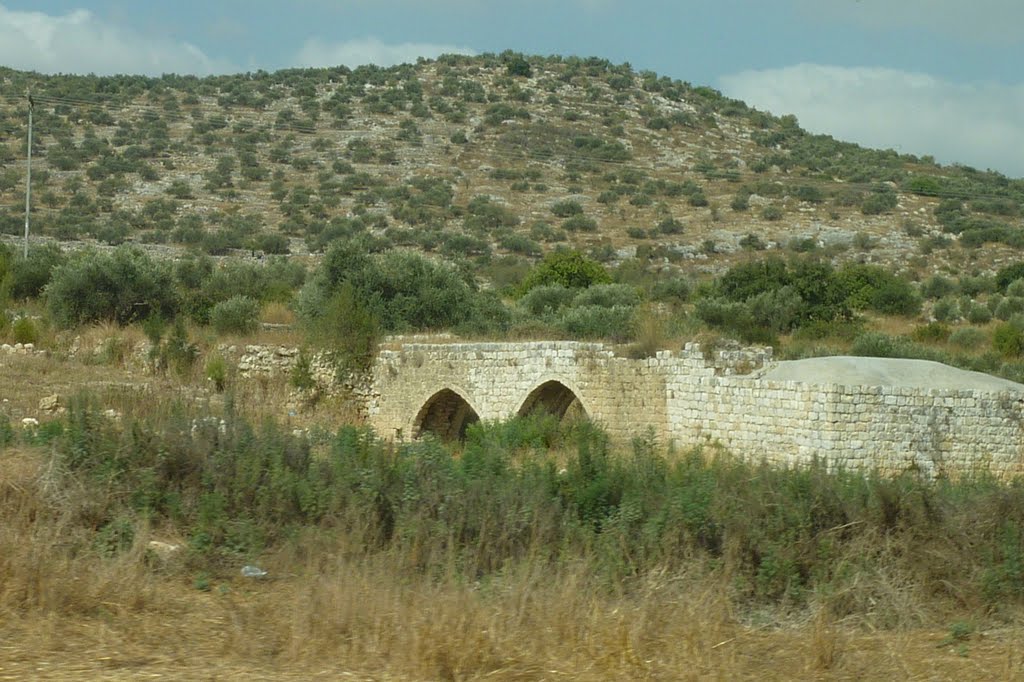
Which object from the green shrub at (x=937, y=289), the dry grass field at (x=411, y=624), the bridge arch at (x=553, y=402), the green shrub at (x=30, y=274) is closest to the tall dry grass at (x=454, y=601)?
the dry grass field at (x=411, y=624)

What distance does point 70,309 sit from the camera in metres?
28.1

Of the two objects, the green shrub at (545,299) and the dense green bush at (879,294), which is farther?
the dense green bush at (879,294)

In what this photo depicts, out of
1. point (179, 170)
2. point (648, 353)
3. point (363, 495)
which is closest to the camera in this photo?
point (363, 495)

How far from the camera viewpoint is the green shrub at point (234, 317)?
27.8m

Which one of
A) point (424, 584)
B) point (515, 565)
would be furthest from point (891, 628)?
point (424, 584)

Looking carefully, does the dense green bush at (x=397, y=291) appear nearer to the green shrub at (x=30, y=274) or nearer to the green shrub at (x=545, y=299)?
the green shrub at (x=545, y=299)

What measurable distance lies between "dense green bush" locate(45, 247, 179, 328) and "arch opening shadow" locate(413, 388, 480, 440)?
8.69 meters

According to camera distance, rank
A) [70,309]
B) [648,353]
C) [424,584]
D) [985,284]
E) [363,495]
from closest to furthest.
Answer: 1. [424,584]
2. [363,495]
3. [648,353]
4. [70,309]
5. [985,284]

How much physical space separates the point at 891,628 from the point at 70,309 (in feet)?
80.9

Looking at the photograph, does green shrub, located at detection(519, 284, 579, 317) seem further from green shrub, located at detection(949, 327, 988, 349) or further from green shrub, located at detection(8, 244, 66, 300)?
green shrub, located at detection(8, 244, 66, 300)

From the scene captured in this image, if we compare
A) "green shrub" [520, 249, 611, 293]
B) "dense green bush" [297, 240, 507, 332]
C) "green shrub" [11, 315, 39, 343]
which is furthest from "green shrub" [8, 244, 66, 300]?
"green shrub" [520, 249, 611, 293]

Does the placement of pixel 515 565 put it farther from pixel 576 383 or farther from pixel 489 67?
pixel 489 67

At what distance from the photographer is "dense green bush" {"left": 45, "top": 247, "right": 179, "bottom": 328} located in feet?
92.4

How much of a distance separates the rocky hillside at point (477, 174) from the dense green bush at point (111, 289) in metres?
14.0
